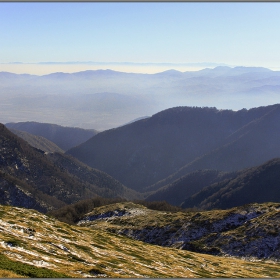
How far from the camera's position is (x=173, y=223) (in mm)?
93625

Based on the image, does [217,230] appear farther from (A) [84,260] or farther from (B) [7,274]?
(B) [7,274]

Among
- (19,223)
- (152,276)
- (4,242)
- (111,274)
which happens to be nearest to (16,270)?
(4,242)

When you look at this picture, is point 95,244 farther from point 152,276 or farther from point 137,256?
point 152,276

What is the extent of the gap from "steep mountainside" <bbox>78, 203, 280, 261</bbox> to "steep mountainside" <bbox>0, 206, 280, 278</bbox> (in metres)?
9.32

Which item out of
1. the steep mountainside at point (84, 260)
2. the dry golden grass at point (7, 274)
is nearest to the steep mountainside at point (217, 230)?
the steep mountainside at point (84, 260)

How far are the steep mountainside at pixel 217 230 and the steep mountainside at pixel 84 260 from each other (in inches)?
367

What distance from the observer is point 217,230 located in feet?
275

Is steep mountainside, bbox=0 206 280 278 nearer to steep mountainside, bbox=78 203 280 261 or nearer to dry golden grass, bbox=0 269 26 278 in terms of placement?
dry golden grass, bbox=0 269 26 278

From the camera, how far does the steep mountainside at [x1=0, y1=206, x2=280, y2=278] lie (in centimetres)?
2853

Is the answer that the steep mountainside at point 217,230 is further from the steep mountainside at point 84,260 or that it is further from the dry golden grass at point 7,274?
the dry golden grass at point 7,274

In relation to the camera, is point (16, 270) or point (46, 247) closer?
A: point (16, 270)

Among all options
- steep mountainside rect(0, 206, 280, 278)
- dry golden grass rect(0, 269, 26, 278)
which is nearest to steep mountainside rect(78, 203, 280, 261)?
steep mountainside rect(0, 206, 280, 278)

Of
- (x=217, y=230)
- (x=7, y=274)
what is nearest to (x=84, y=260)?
(x=7, y=274)

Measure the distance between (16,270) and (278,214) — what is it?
72071 mm
